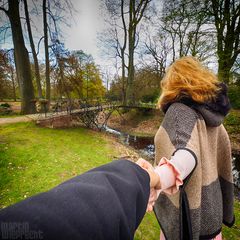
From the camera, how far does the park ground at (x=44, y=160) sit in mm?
3810

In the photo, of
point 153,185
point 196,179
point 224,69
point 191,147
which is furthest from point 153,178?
point 224,69

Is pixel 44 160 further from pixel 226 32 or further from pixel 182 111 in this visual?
pixel 226 32

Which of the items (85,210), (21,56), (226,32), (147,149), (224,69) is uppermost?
(226,32)

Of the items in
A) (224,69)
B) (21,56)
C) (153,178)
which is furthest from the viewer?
(21,56)

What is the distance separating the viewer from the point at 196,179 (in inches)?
48.7

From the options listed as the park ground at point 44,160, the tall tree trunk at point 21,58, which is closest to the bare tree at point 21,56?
the tall tree trunk at point 21,58

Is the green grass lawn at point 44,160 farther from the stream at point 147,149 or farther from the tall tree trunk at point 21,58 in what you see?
the tall tree trunk at point 21,58

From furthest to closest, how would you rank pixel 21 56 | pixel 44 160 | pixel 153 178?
pixel 21 56 → pixel 44 160 → pixel 153 178

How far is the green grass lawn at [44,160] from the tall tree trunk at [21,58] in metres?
3.15

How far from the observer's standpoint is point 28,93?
37.1ft

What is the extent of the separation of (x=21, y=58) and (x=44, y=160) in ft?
26.7

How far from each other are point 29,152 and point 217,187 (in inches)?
243

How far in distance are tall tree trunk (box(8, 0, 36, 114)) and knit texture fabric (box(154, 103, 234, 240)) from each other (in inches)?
468

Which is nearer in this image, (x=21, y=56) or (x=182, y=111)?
(x=182, y=111)
